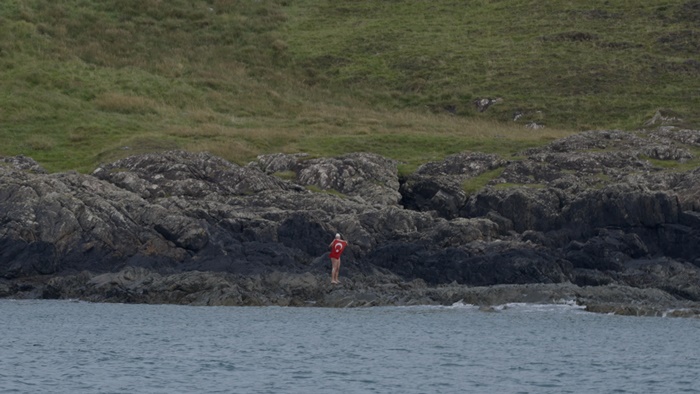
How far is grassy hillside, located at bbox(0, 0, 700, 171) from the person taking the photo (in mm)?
62688

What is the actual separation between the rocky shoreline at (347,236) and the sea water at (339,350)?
1448 mm

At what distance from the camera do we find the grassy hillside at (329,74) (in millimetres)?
62688

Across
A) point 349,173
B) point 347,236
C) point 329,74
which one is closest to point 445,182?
point 349,173

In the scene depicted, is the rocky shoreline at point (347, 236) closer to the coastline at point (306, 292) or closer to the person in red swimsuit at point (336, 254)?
the coastline at point (306, 292)

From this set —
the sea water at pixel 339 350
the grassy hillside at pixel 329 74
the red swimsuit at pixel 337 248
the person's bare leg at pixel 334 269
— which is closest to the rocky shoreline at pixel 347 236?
the person's bare leg at pixel 334 269

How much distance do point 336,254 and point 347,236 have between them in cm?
338

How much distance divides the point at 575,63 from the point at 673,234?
109 feet

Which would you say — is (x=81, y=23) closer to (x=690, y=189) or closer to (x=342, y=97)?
(x=342, y=97)

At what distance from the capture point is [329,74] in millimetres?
83062

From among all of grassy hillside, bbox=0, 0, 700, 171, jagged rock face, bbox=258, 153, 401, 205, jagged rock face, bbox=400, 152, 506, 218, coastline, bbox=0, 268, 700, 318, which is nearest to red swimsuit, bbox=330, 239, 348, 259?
coastline, bbox=0, 268, 700, 318

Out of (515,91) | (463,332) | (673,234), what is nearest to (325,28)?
(515,91)

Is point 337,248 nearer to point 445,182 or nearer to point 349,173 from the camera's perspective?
point 349,173

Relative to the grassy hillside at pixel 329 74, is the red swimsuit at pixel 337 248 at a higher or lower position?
lower

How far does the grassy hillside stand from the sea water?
1678 centimetres
